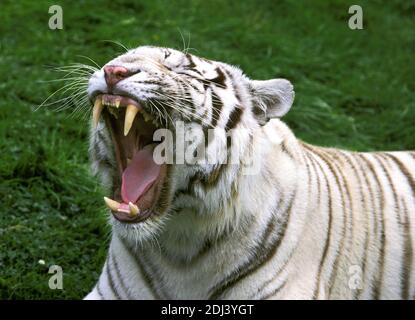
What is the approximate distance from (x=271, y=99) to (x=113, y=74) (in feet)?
1.95

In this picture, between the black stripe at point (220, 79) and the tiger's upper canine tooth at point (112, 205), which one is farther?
the black stripe at point (220, 79)

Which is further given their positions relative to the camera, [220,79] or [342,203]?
[342,203]

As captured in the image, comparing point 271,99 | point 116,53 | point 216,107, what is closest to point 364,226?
point 271,99

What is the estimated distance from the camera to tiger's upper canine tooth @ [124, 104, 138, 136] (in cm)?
253

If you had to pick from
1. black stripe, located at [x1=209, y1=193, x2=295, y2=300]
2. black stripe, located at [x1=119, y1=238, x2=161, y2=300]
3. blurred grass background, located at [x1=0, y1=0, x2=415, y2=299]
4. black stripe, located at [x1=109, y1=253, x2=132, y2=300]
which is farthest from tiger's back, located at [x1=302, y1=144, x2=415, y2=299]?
blurred grass background, located at [x1=0, y1=0, x2=415, y2=299]

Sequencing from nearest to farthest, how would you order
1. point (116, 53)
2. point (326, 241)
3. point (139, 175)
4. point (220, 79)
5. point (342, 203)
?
1. point (139, 175)
2. point (220, 79)
3. point (326, 241)
4. point (342, 203)
5. point (116, 53)

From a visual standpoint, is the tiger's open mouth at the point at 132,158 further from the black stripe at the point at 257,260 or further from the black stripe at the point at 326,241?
the black stripe at the point at 326,241

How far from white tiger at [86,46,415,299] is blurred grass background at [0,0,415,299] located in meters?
0.76

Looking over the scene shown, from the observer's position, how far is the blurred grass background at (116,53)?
3.80m

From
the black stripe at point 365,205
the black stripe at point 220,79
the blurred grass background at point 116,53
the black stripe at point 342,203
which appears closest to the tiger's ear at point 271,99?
the black stripe at point 220,79

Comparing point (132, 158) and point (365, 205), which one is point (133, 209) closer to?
point (132, 158)

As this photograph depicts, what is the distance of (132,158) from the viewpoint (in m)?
2.79

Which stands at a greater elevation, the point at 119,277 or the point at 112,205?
the point at 112,205

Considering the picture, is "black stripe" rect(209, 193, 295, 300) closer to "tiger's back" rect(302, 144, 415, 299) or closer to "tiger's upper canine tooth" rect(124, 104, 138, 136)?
"tiger's back" rect(302, 144, 415, 299)
